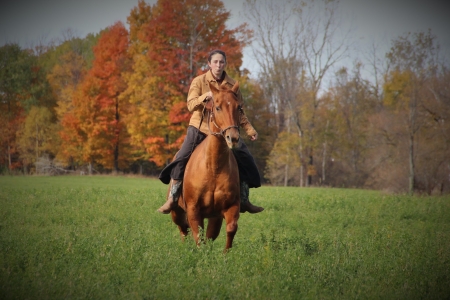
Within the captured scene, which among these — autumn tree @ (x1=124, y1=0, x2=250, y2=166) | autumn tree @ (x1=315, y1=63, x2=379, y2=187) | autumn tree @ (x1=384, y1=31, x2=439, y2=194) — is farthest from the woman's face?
autumn tree @ (x1=315, y1=63, x2=379, y2=187)

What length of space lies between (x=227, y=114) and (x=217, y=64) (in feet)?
5.07

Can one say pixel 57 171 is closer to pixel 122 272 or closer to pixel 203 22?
pixel 203 22

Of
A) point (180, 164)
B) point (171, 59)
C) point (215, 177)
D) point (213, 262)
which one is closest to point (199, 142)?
point (180, 164)

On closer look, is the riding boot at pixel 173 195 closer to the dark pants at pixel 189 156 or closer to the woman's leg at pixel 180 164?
the woman's leg at pixel 180 164

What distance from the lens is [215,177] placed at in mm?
7773

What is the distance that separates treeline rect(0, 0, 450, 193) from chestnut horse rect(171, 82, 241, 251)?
2375 centimetres

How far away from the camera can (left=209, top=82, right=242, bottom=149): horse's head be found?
6844 mm

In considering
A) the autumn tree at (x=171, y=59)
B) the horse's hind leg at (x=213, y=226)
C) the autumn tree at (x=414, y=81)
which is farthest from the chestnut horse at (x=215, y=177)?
the autumn tree at (x=171, y=59)

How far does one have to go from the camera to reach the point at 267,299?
226 inches

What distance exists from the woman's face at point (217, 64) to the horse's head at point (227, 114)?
39.3 inches

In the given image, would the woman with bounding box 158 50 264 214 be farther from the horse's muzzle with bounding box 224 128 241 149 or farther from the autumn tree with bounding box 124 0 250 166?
the autumn tree with bounding box 124 0 250 166

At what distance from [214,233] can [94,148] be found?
33102 millimetres

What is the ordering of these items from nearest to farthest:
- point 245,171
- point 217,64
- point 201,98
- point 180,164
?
point 201,98 → point 217,64 → point 180,164 → point 245,171

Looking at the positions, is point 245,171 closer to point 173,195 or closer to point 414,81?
point 173,195
